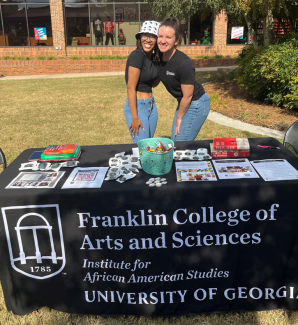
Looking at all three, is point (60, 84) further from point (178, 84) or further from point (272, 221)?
point (272, 221)

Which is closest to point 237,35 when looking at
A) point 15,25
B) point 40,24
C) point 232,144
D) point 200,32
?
point 200,32

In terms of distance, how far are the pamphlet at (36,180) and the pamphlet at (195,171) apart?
33.6 inches

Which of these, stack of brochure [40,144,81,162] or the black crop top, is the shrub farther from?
stack of brochure [40,144,81,162]

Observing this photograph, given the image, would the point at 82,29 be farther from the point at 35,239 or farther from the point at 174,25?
the point at 35,239

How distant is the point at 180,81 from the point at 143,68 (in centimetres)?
37

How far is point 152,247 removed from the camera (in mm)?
2199

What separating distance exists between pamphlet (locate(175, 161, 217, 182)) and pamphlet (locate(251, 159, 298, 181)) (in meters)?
0.34

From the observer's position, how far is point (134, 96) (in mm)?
3193

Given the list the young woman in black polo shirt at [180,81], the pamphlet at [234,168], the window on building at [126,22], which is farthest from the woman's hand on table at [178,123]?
the window on building at [126,22]

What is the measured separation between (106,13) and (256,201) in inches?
748

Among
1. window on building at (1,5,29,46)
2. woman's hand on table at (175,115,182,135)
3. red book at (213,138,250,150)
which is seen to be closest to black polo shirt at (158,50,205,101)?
woman's hand on table at (175,115,182,135)

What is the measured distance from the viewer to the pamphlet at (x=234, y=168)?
7.30 ft

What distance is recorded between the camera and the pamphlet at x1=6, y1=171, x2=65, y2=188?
85.4 inches

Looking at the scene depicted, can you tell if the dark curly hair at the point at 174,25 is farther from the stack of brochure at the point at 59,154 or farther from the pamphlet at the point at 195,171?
the stack of brochure at the point at 59,154
